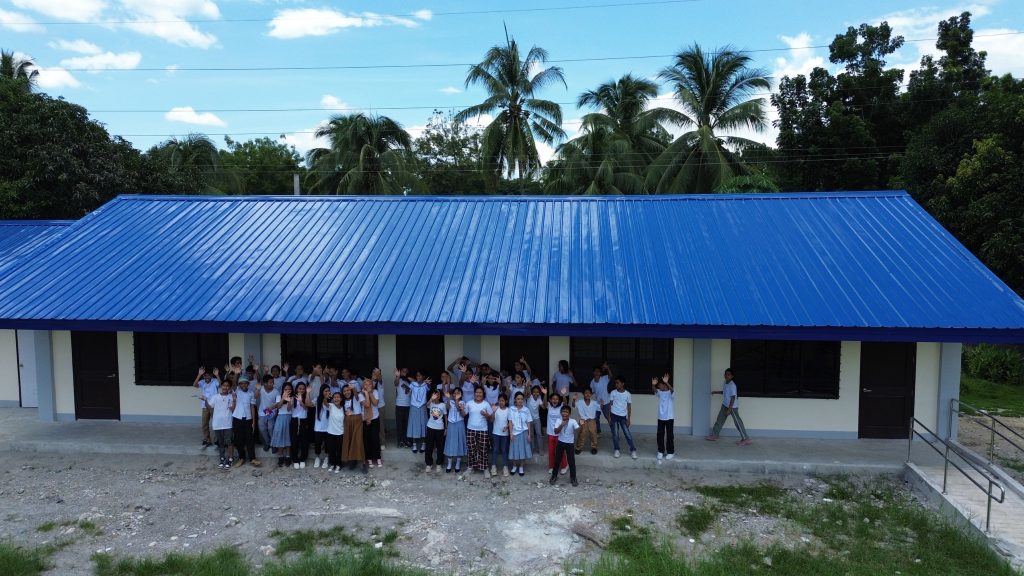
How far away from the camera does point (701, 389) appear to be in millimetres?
12047

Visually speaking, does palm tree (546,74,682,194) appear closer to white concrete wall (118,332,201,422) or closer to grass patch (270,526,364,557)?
white concrete wall (118,332,201,422)

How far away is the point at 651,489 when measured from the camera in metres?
10.1

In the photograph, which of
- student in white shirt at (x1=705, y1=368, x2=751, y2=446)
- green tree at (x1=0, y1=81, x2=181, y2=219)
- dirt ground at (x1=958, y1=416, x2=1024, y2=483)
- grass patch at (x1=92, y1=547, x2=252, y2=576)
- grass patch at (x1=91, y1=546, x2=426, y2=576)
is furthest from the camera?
green tree at (x1=0, y1=81, x2=181, y2=219)

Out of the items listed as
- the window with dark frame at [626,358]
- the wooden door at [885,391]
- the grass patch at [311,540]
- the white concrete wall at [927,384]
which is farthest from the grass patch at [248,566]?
the white concrete wall at [927,384]

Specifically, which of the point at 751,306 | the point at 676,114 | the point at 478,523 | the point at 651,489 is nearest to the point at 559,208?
the point at 751,306

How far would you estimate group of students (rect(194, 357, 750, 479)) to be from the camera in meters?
10.5

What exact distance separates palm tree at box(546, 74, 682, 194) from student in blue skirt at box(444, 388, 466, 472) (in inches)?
739

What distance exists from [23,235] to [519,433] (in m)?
14.9

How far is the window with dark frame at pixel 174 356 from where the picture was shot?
13.1 metres

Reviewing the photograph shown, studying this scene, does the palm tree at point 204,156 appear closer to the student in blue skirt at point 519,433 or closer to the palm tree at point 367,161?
the palm tree at point 367,161

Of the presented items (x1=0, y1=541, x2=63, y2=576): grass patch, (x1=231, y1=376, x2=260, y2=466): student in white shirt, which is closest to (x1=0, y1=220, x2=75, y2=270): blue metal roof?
(x1=231, y1=376, x2=260, y2=466): student in white shirt

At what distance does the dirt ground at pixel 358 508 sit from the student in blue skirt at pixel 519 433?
33 cm

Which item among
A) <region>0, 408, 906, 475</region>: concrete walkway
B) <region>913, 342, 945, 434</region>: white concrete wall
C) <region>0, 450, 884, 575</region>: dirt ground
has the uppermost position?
<region>913, 342, 945, 434</region>: white concrete wall

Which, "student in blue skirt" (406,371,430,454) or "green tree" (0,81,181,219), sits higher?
"green tree" (0,81,181,219)
